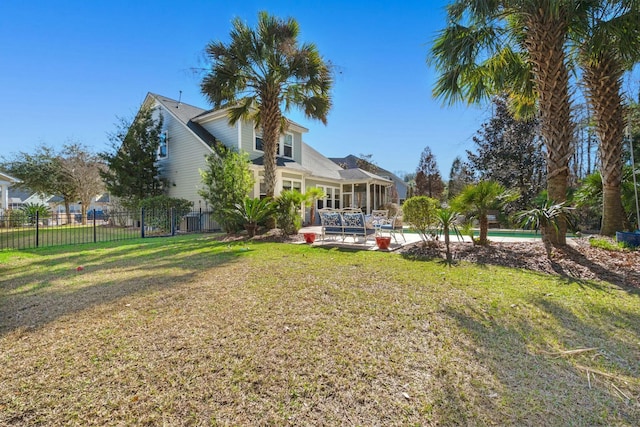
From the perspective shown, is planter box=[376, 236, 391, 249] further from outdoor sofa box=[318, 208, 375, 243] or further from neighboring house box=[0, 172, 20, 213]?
neighboring house box=[0, 172, 20, 213]

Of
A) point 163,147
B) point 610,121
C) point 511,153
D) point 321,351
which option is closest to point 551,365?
point 321,351

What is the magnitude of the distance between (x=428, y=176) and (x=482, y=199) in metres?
25.6

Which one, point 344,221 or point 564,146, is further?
point 344,221

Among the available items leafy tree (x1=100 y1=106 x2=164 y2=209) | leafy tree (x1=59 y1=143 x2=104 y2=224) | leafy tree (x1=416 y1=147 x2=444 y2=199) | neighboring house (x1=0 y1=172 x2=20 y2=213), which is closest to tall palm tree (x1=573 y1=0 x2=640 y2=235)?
leafy tree (x1=100 y1=106 x2=164 y2=209)

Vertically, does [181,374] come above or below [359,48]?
below

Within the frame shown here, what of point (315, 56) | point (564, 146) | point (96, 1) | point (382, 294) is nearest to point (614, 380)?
point (382, 294)

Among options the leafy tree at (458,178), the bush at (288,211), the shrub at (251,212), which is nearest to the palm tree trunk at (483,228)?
the leafy tree at (458,178)

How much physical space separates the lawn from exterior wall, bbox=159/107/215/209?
1187 cm

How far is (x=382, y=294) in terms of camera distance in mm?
4652

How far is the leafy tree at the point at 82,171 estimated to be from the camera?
2347 centimetres

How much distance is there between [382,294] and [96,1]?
13.5m

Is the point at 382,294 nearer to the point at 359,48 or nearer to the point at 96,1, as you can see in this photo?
the point at 359,48

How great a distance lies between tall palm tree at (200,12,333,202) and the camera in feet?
35.8

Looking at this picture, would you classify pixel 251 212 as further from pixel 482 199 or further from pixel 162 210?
pixel 482 199
